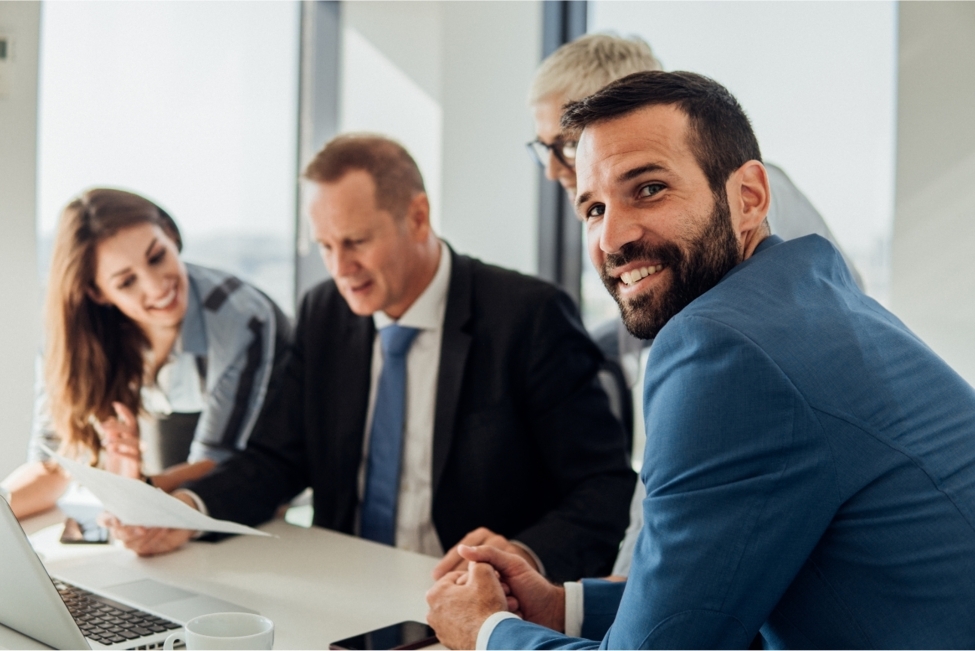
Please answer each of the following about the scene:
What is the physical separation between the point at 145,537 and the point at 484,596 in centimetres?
82

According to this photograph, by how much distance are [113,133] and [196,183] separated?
0.35 meters

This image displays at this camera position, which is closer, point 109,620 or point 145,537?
point 109,620

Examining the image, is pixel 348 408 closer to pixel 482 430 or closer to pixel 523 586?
pixel 482 430

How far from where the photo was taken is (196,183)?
3.59 meters

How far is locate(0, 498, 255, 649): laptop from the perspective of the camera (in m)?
1.25

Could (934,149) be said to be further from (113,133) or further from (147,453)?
(113,133)

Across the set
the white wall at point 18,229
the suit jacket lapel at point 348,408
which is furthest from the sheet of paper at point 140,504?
the white wall at point 18,229

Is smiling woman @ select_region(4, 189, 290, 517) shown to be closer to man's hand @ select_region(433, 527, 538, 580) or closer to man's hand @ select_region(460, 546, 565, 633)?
man's hand @ select_region(433, 527, 538, 580)

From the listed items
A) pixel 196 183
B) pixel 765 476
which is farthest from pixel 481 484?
pixel 196 183

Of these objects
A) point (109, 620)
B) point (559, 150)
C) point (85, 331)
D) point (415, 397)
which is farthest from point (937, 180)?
point (85, 331)

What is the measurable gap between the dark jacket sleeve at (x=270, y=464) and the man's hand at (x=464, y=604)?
0.84 metres

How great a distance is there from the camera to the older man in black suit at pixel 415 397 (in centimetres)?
219

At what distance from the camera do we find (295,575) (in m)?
1.76

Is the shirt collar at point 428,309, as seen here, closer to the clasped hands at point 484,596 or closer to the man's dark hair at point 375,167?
the man's dark hair at point 375,167
